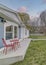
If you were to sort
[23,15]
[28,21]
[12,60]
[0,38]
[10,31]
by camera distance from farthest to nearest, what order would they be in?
[28,21] → [23,15] → [10,31] → [0,38] → [12,60]

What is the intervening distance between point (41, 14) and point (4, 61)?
233ft

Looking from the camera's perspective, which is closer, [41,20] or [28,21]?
[28,21]

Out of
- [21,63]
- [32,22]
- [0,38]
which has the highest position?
[32,22]

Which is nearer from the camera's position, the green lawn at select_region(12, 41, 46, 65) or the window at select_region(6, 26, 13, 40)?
the green lawn at select_region(12, 41, 46, 65)

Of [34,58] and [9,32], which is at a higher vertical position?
[9,32]

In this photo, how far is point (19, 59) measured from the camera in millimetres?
10133

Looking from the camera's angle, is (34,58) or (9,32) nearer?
(34,58)

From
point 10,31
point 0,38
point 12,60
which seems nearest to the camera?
point 12,60

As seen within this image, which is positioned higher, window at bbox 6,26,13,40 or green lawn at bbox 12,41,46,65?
window at bbox 6,26,13,40

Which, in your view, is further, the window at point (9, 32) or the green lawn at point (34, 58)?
the window at point (9, 32)

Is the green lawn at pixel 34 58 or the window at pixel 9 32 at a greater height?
the window at pixel 9 32

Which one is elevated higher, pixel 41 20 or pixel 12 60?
pixel 41 20

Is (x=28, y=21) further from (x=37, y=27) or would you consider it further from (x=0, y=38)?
(x=0, y=38)

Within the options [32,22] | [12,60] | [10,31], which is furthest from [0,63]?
[32,22]
